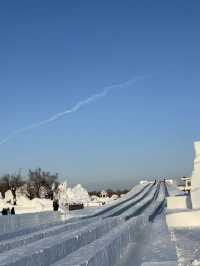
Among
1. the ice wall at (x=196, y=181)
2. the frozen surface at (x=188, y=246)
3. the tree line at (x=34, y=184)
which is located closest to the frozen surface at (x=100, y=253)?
the frozen surface at (x=188, y=246)

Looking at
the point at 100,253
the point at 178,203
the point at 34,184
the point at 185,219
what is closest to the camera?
the point at 100,253

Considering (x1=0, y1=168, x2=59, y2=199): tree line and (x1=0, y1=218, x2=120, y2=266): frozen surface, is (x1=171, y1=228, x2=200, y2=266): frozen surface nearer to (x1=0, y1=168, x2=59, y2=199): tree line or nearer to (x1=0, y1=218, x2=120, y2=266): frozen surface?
(x1=0, y1=218, x2=120, y2=266): frozen surface

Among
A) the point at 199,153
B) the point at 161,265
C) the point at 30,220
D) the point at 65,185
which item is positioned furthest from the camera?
the point at 65,185

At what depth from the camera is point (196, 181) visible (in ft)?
53.6

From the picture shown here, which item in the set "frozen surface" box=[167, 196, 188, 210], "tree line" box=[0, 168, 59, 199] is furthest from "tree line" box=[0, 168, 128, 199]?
"frozen surface" box=[167, 196, 188, 210]

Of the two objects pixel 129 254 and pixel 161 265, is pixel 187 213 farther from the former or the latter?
pixel 161 265

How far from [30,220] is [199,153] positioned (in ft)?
28.6

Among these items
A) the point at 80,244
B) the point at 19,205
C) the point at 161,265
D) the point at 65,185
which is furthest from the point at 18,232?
the point at 65,185

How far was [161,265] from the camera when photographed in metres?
6.06

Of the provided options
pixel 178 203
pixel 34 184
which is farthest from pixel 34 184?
pixel 178 203

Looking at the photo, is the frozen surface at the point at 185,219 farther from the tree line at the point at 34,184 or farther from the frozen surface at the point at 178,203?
the tree line at the point at 34,184

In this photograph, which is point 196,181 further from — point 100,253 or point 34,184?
point 34,184

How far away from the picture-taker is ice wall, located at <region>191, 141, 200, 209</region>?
50.8ft

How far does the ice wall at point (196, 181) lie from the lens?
1550 centimetres
